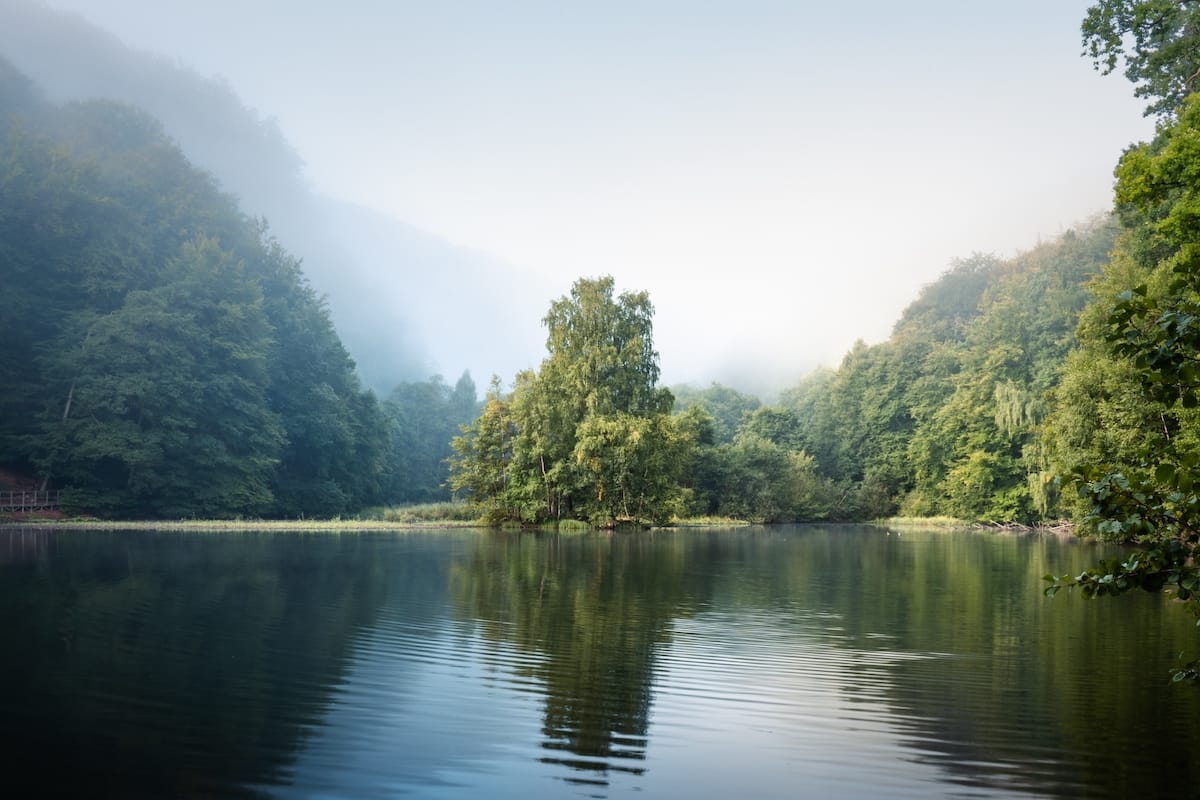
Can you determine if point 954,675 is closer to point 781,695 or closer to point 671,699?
point 781,695

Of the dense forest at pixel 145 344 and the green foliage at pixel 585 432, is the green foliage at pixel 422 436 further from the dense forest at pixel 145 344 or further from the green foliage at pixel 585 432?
the green foliage at pixel 585 432

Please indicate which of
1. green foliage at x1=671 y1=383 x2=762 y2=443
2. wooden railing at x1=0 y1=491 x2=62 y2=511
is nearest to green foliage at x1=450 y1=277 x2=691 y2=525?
wooden railing at x1=0 y1=491 x2=62 y2=511

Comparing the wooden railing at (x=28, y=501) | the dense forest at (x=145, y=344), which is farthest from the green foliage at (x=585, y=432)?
the wooden railing at (x=28, y=501)

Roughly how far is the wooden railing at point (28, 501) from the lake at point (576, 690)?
28.3 m

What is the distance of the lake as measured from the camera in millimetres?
6176

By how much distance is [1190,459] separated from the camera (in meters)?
4.27

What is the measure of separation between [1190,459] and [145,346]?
5260 centimetres

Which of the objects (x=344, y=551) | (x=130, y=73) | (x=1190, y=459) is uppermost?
(x=130, y=73)

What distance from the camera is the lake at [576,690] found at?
618 centimetres

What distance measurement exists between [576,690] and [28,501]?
44.7 metres

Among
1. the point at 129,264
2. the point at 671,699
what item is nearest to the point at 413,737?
the point at 671,699

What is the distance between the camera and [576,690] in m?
9.09

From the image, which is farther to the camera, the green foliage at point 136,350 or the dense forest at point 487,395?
the green foliage at point 136,350

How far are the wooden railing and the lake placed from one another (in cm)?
2826
